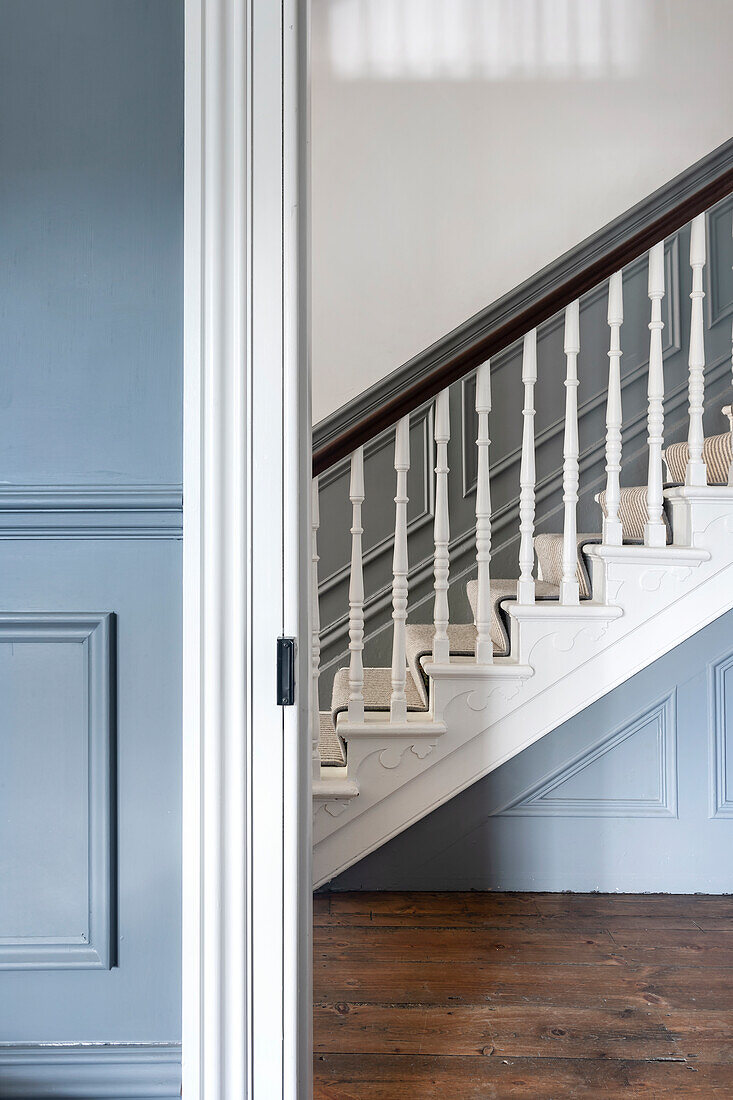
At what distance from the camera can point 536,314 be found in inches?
87.3

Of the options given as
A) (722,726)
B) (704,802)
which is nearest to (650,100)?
(722,726)

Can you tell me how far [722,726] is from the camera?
2.43 meters

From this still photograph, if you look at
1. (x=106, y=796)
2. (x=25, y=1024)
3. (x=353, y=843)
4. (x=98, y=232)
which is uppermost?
(x=98, y=232)

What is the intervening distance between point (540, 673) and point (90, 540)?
1.61m

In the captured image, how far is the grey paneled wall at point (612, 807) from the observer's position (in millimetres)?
2404

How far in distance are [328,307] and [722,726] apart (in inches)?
86.0

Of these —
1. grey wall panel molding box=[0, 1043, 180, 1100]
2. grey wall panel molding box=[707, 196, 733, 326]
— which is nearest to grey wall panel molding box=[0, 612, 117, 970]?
grey wall panel molding box=[0, 1043, 180, 1100]

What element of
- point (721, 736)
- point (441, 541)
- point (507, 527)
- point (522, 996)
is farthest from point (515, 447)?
point (522, 996)

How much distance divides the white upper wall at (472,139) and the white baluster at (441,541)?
971 millimetres

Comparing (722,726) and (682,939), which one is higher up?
(722,726)

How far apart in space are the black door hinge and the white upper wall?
7.75ft

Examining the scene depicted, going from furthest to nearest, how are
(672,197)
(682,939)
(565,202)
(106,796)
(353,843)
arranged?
(565,202), (672,197), (353,843), (682,939), (106,796)

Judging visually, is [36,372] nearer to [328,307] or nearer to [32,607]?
[32,607]

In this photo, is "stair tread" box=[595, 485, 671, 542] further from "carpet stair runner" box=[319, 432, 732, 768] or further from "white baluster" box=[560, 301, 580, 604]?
"white baluster" box=[560, 301, 580, 604]
